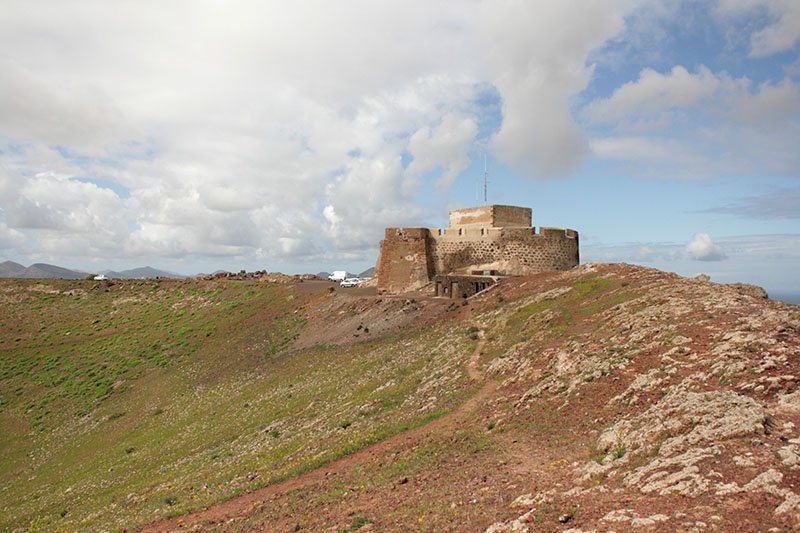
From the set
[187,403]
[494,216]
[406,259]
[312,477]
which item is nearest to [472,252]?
[494,216]

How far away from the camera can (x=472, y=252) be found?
43656mm

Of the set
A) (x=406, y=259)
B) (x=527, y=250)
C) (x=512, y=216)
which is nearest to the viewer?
(x=527, y=250)

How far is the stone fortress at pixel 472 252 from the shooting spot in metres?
41.8

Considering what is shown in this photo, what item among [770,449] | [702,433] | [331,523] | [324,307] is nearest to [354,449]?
[331,523]

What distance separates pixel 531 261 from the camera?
41.8m

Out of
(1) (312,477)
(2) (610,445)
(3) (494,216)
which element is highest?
(3) (494,216)

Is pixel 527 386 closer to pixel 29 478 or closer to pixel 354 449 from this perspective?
pixel 354 449

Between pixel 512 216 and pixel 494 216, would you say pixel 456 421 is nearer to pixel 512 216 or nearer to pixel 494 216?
pixel 494 216

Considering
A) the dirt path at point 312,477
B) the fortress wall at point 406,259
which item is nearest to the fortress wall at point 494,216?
the fortress wall at point 406,259

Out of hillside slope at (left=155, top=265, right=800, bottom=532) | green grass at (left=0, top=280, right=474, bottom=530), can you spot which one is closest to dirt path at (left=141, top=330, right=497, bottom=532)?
hillside slope at (left=155, top=265, right=800, bottom=532)

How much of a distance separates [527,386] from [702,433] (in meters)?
8.33

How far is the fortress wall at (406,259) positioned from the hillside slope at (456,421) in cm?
288

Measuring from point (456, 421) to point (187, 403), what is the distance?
25154mm

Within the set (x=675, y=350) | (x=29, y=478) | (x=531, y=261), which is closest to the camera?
(x=675, y=350)
